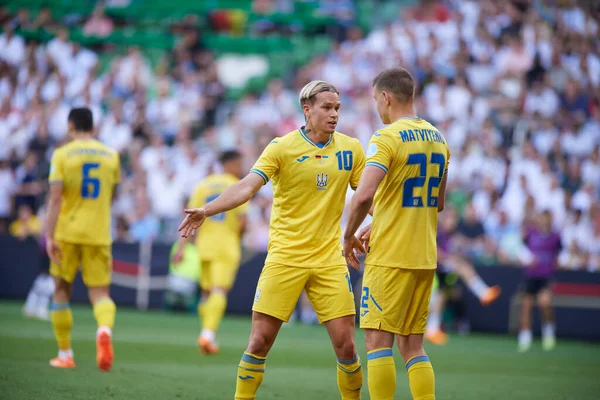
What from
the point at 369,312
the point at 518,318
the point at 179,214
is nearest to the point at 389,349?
the point at 369,312

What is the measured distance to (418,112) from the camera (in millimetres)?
19500

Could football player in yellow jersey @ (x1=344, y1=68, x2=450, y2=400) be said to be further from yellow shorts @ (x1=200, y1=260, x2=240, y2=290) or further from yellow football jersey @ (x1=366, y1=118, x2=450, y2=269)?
yellow shorts @ (x1=200, y1=260, x2=240, y2=290)

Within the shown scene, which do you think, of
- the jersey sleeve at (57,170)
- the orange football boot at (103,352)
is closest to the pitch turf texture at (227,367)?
the orange football boot at (103,352)

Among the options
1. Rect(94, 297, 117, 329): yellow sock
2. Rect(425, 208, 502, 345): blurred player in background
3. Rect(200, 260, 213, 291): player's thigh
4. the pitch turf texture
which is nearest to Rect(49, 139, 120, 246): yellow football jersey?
Rect(94, 297, 117, 329): yellow sock

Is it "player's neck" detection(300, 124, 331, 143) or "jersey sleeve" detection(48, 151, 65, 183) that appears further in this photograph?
"jersey sleeve" detection(48, 151, 65, 183)

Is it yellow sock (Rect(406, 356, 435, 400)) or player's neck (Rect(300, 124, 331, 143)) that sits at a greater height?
player's neck (Rect(300, 124, 331, 143))

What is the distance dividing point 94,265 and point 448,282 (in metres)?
9.11

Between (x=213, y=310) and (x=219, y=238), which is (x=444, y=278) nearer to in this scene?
(x=219, y=238)

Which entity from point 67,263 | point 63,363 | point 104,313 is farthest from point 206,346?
point 67,263

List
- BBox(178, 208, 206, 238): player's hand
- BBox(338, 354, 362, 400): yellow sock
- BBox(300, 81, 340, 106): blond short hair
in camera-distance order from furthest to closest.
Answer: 1. BBox(300, 81, 340, 106): blond short hair
2. BBox(338, 354, 362, 400): yellow sock
3. BBox(178, 208, 206, 238): player's hand

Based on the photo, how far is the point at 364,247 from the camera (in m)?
6.69

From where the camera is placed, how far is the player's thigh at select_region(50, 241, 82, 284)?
29.9ft

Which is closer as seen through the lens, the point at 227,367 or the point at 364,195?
the point at 364,195

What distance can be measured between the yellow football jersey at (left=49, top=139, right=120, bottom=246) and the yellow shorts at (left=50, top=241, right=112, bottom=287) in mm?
101
